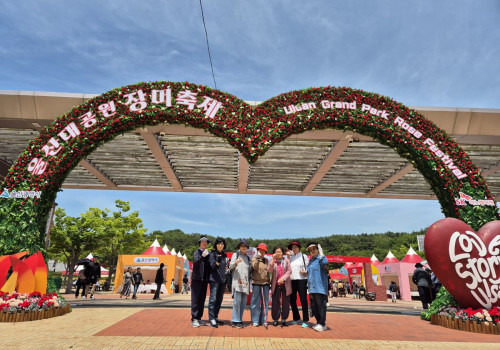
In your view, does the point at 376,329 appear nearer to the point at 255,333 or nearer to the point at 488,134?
the point at 255,333

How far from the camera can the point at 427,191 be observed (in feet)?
50.5

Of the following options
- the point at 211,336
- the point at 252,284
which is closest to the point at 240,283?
the point at 252,284

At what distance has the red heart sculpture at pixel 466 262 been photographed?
5.85m

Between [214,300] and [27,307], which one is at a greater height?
[214,300]

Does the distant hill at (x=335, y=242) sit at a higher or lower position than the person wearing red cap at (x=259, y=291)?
higher

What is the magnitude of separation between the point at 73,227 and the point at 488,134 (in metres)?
20.9

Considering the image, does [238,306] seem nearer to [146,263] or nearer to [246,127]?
[246,127]

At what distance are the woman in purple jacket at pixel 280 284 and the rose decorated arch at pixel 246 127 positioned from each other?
7.03 feet

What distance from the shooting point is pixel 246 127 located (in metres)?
7.33

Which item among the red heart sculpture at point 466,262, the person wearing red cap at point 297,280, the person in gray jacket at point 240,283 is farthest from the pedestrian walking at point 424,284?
the person in gray jacket at point 240,283

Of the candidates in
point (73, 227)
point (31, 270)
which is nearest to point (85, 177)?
point (73, 227)

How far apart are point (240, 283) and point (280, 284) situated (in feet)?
2.91

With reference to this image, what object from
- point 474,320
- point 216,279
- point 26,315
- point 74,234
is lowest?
point 474,320

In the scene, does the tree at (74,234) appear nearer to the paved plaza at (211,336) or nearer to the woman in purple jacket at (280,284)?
the paved plaza at (211,336)
